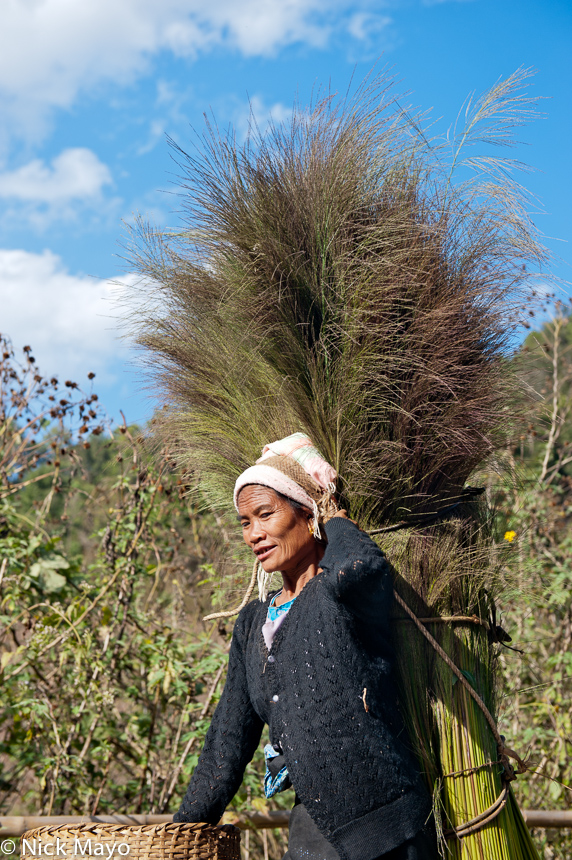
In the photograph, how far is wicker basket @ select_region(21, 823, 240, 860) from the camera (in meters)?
1.74

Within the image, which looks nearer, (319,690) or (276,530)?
(319,690)

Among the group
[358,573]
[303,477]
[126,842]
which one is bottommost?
[126,842]

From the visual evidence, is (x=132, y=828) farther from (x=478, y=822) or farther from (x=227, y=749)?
(x=478, y=822)

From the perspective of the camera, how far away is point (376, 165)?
2.01 metres

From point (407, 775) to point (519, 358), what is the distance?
112cm

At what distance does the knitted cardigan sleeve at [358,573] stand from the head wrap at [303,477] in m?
0.10

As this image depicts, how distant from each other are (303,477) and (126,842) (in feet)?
3.14

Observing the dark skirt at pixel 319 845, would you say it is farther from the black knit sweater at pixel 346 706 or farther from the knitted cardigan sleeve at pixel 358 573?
the knitted cardigan sleeve at pixel 358 573

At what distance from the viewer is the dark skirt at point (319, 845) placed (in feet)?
5.38

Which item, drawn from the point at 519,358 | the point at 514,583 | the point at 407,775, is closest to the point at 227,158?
the point at 519,358

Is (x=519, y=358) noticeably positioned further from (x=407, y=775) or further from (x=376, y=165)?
(x=407, y=775)

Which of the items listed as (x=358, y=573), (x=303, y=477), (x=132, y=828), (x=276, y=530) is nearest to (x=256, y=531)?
(x=276, y=530)

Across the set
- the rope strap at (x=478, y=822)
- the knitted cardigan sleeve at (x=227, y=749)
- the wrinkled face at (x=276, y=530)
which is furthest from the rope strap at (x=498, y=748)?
the knitted cardigan sleeve at (x=227, y=749)

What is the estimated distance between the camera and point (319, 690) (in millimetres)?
1717
